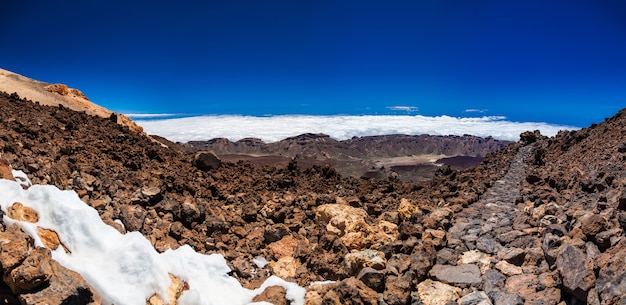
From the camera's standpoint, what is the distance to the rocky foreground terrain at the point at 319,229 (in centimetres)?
619

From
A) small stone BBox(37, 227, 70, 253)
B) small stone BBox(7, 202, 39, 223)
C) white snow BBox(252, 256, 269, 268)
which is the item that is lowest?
white snow BBox(252, 256, 269, 268)

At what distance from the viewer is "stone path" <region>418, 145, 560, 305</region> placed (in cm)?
702

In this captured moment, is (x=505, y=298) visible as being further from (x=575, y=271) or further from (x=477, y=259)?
(x=477, y=259)

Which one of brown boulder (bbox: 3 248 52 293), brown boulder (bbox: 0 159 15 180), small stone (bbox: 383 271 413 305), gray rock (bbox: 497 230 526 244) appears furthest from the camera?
gray rock (bbox: 497 230 526 244)

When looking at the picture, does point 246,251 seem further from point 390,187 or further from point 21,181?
point 390,187

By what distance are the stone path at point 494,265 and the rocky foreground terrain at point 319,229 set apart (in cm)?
3

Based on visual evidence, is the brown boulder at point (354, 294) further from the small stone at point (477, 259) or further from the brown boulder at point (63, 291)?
the brown boulder at point (63, 291)

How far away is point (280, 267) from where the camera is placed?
336 inches

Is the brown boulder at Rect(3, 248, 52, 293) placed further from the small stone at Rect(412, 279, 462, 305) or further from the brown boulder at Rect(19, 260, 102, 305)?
the small stone at Rect(412, 279, 462, 305)

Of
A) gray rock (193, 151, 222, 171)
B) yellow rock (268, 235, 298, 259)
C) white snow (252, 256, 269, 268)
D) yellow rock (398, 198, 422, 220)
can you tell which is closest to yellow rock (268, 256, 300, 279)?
white snow (252, 256, 269, 268)

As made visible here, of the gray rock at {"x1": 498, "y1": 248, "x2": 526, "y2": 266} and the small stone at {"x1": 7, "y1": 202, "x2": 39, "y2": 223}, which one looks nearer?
the small stone at {"x1": 7, "y1": 202, "x2": 39, "y2": 223}

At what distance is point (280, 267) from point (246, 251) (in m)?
0.94

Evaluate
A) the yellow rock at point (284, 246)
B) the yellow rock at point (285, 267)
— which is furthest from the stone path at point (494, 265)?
the yellow rock at point (284, 246)

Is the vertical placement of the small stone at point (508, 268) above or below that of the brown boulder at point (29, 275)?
below
